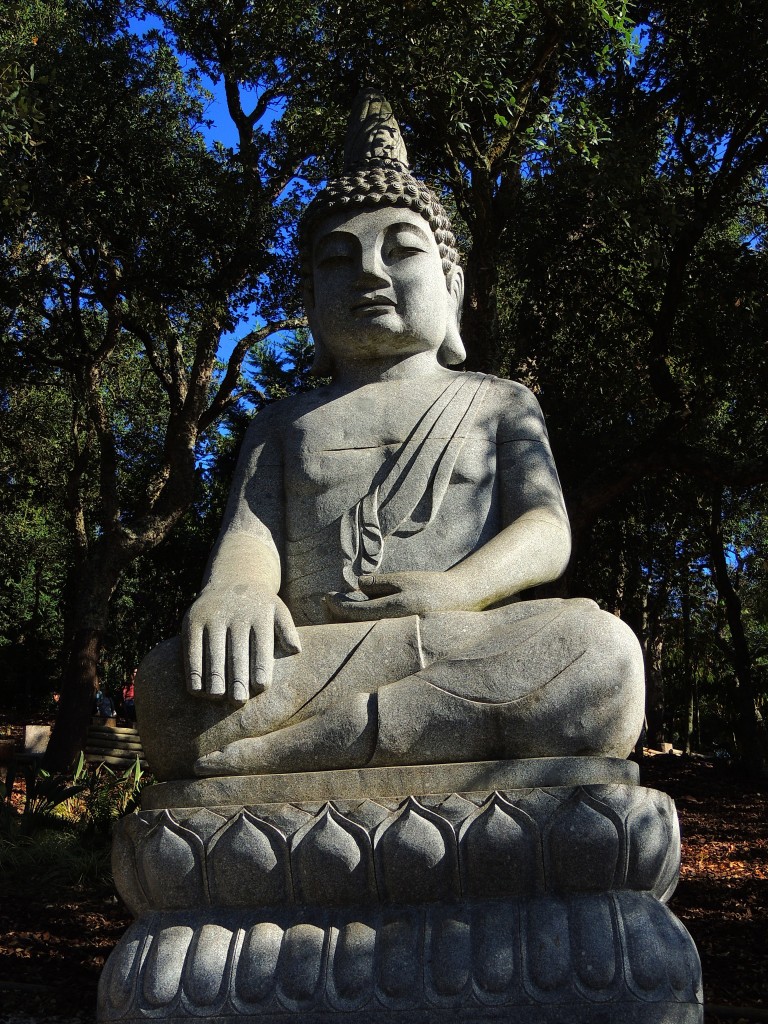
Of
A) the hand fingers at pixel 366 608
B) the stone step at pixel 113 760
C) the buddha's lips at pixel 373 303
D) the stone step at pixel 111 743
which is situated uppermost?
the buddha's lips at pixel 373 303

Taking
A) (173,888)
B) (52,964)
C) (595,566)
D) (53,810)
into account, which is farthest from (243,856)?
(595,566)

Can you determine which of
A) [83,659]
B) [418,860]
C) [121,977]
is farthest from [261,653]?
[83,659]

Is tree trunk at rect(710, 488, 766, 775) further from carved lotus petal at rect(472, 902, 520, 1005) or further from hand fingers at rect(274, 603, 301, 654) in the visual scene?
carved lotus petal at rect(472, 902, 520, 1005)

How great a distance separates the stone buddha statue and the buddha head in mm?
12

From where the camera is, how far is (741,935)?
751 centimetres

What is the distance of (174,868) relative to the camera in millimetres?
3898

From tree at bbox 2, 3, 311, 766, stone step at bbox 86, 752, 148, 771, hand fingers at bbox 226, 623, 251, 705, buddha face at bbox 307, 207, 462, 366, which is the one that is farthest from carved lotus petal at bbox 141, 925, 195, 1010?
stone step at bbox 86, 752, 148, 771

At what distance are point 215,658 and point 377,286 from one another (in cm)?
215

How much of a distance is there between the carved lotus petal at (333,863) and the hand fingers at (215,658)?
0.65 metres

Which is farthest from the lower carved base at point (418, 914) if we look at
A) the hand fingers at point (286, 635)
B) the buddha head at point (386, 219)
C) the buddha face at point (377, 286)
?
the buddha head at point (386, 219)

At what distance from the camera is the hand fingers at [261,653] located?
4207mm

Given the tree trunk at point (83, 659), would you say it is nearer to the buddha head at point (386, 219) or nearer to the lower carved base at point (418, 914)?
the buddha head at point (386, 219)

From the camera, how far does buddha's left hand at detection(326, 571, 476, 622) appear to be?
14.7ft

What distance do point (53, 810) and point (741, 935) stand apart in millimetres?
6062
